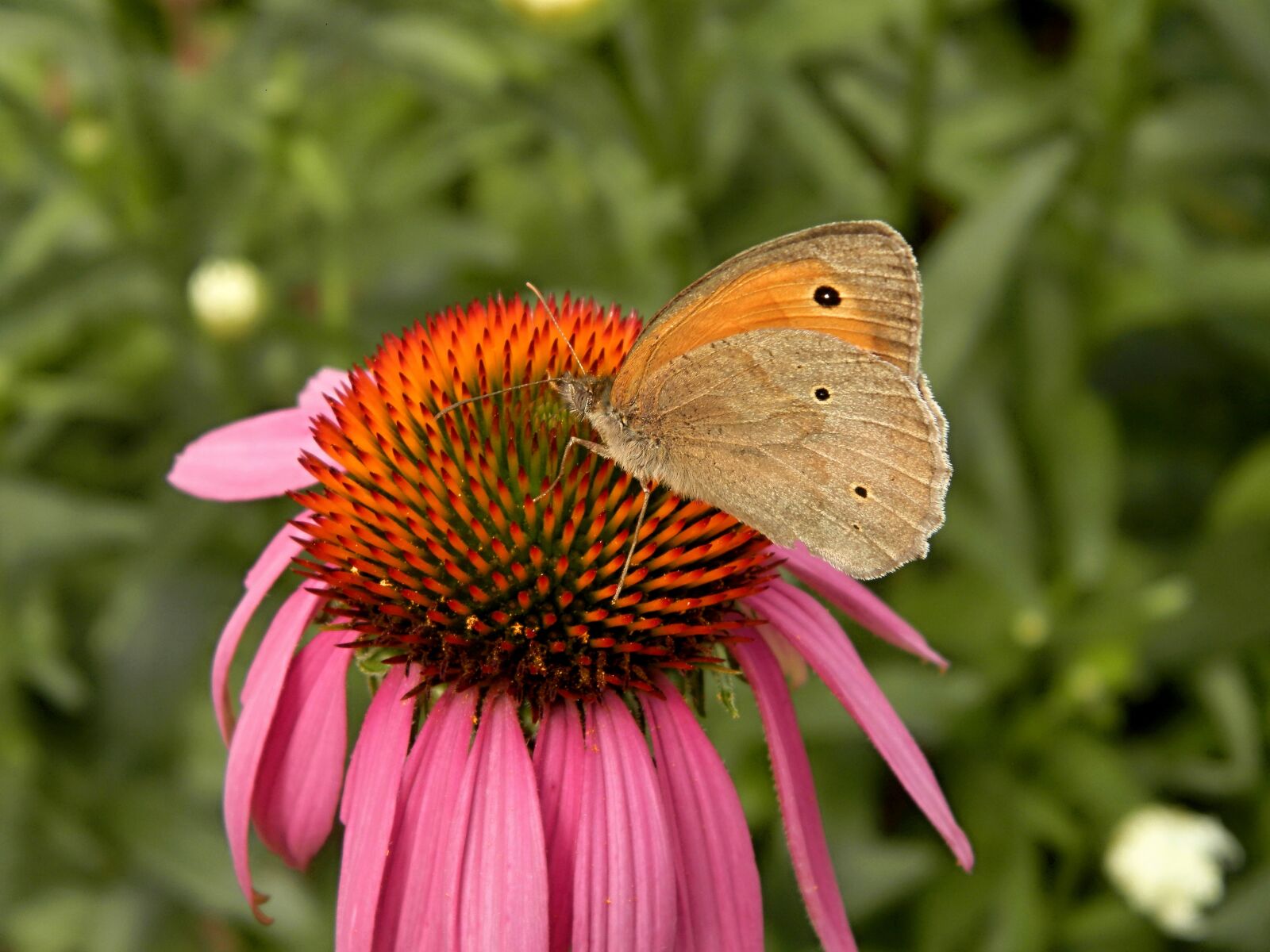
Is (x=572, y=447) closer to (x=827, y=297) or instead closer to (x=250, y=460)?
(x=827, y=297)

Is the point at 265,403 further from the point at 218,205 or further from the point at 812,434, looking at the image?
the point at 812,434

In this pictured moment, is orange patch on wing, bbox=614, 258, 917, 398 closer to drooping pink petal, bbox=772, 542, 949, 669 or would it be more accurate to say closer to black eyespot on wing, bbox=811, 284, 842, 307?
black eyespot on wing, bbox=811, 284, 842, 307

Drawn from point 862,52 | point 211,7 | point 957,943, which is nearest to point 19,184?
point 211,7

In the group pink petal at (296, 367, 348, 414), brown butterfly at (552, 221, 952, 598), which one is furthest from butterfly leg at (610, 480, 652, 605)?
pink petal at (296, 367, 348, 414)

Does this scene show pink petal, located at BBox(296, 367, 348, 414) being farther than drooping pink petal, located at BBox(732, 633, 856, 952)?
Yes

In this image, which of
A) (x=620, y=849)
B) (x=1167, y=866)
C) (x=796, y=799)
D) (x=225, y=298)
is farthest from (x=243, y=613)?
(x=1167, y=866)

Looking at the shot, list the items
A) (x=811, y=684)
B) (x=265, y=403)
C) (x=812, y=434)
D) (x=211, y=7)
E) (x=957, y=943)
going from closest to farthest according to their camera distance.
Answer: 1. (x=812, y=434)
2. (x=811, y=684)
3. (x=957, y=943)
4. (x=265, y=403)
5. (x=211, y=7)

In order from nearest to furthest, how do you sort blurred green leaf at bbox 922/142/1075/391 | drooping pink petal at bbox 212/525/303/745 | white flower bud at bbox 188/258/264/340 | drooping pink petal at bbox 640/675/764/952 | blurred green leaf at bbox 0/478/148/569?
drooping pink petal at bbox 640/675/764/952 < drooping pink petal at bbox 212/525/303/745 < blurred green leaf at bbox 922/142/1075/391 < blurred green leaf at bbox 0/478/148/569 < white flower bud at bbox 188/258/264/340
